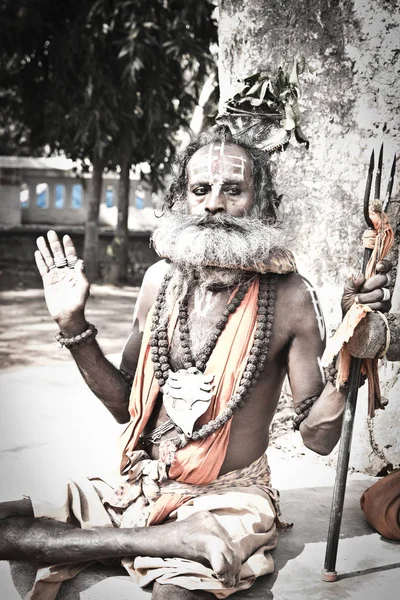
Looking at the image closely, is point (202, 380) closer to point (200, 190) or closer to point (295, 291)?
point (295, 291)

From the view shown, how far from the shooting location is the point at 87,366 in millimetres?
3047

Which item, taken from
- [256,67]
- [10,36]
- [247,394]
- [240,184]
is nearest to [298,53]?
[256,67]

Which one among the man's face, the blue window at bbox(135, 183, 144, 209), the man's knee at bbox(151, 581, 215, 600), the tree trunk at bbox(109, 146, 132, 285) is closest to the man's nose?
the man's face

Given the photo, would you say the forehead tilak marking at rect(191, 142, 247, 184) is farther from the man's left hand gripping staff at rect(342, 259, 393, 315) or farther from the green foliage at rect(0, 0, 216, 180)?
the green foliage at rect(0, 0, 216, 180)

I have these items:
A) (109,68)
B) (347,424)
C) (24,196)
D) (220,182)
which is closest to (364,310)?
(347,424)

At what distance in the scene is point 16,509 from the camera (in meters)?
2.96

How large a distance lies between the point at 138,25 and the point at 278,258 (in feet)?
26.1

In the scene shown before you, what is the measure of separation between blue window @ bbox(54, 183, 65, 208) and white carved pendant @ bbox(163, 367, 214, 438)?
11.9 metres

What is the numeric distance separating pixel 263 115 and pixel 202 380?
1141 millimetres

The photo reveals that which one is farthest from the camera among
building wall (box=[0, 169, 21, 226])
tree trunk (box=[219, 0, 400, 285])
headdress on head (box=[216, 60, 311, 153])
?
building wall (box=[0, 169, 21, 226])

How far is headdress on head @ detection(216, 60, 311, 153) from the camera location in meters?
3.18

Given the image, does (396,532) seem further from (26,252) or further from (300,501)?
(26,252)

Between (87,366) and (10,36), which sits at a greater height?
(10,36)

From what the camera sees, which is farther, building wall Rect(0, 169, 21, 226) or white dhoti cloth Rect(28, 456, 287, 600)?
building wall Rect(0, 169, 21, 226)
